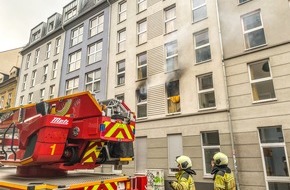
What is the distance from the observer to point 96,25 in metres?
20.5

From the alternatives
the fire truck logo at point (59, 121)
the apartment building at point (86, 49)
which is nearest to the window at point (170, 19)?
the apartment building at point (86, 49)

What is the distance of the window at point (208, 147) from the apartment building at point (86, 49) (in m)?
8.54

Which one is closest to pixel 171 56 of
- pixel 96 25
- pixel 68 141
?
pixel 96 25

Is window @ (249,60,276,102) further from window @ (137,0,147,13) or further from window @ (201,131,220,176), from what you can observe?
window @ (137,0,147,13)

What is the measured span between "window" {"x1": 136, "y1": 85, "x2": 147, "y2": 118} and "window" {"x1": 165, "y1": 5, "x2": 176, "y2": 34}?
414cm

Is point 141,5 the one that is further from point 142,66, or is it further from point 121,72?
point 121,72

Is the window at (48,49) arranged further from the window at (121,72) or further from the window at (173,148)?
the window at (173,148)

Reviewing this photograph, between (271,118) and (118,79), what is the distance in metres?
10.6

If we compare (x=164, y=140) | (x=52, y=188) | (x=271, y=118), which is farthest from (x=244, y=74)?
(x=52, y=188)

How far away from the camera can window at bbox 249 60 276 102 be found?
34.3ft

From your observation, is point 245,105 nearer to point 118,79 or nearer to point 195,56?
point 195,56

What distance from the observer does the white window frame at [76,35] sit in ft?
71.2

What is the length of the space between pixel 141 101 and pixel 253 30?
768cm

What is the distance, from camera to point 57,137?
4500 mm
